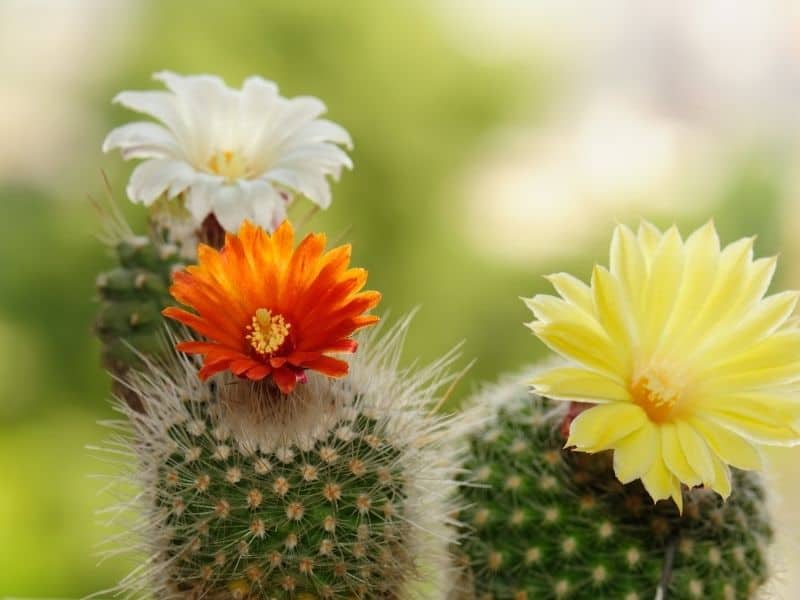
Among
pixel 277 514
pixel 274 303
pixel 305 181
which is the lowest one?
pixel 277 514

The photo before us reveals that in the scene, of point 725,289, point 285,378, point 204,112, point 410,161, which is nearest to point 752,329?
point 725,289

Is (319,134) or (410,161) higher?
(410,161)

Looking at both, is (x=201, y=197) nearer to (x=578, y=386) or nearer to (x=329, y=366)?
(x=329, y=366)

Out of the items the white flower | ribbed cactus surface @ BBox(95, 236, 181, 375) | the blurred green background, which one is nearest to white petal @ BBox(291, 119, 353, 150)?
the white flower

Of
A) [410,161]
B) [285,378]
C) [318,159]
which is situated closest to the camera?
[285,378]

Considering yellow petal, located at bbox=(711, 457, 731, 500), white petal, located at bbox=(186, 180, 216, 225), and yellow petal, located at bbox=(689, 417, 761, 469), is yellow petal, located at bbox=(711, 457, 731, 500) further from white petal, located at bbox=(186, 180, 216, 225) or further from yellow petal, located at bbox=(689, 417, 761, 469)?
white petal, located at bbox=(186, 180, 216, 225)

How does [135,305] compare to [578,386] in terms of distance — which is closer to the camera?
[578,386]

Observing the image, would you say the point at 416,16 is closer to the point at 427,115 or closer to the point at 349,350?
the point at 427,115

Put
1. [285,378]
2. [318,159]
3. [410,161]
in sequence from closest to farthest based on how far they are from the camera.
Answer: [285,378]
[318,159]
[410,161]
